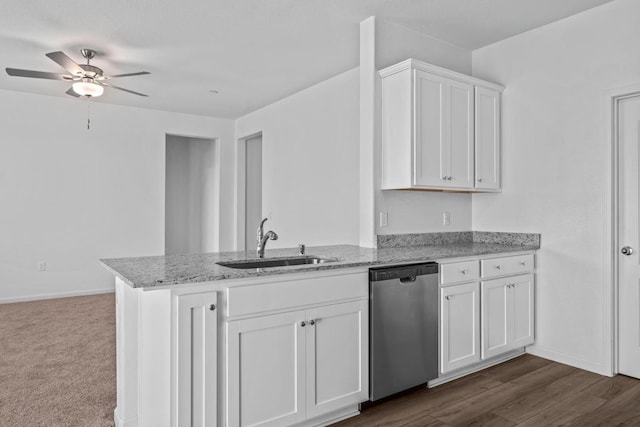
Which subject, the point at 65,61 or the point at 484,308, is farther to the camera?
the point at 65,61

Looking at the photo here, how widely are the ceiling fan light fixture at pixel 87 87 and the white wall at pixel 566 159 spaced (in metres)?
3.69

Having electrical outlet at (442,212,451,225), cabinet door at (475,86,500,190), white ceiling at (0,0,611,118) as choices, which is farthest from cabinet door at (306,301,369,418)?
white ceiling at (0,0,611,118)

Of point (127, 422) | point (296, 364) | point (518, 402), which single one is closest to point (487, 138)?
point (518, 402)

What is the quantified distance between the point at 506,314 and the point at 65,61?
13.3 feet

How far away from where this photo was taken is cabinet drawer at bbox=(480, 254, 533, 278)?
308 centimetres

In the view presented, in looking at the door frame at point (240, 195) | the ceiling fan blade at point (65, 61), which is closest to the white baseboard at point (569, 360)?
the ceiling fan blade at point (65, 61)

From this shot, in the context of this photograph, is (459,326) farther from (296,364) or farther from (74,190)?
(74,190)

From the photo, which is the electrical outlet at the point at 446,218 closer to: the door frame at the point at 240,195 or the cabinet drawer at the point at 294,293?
the cabinet drawer at the point at 294,293

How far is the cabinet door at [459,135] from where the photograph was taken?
3.29m

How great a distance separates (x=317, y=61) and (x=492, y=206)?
7.29ft

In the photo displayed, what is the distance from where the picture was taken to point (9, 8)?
317cm

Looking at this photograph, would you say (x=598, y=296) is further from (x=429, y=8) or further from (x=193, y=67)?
(x=193, y=67)

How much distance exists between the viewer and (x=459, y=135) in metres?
3.37

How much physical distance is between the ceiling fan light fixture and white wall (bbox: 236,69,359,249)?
2303mm
